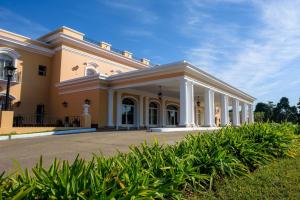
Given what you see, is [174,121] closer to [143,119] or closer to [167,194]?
[143,119]

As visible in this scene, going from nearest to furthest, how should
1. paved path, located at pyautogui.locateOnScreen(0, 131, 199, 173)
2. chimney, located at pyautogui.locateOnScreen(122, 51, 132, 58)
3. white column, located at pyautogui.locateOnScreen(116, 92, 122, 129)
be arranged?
1. paved path, located at pyautogui.locateOnScreen(0, 131, 199, 173)
2. white column, located at pyautogui.locateOnScreen(116, 92, 122, 129)
3. chimney, located at pyautogui.locateOnScreen(122, 51, 132, 58)

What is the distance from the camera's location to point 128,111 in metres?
24.0

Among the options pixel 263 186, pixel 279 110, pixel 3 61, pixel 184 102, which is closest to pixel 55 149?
pixel 263 186

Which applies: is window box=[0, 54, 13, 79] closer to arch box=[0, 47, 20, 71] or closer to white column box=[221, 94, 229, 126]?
arch box=[0, 47, 20, 71]

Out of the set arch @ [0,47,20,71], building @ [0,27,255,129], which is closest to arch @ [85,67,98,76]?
building @ [0,27,255,129]

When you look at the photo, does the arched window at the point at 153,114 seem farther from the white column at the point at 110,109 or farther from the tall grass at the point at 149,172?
the tall grass at the point at 149,172

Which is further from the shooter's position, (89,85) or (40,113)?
(40,113)

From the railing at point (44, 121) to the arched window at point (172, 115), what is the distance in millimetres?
11959

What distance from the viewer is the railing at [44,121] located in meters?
20.1

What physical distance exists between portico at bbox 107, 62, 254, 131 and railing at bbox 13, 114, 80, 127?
2984mm

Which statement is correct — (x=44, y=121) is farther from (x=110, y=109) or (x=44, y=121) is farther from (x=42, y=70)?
(x=110, y=109)

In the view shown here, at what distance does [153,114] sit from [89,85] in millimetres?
8378

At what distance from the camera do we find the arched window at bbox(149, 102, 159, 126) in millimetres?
26703

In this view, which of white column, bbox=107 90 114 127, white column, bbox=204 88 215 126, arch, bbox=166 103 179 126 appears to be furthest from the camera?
arch, bbox=166 103 179 126
